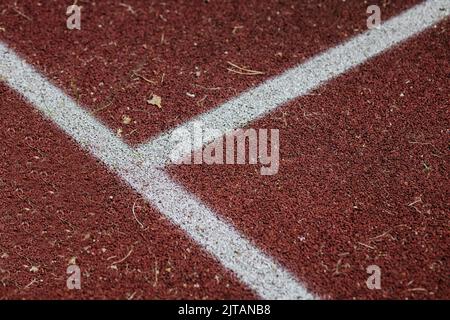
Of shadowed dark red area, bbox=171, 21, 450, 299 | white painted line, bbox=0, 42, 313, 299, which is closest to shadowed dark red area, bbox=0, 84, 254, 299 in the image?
white painted line, bbox=0, 42, 313, 299

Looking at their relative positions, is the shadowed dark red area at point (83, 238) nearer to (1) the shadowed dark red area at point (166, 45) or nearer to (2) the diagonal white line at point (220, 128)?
(2) the diagonal white line at point (220, 128)

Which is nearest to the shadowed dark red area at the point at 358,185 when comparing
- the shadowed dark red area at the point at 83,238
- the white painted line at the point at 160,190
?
the white painted line at the point at 160,190

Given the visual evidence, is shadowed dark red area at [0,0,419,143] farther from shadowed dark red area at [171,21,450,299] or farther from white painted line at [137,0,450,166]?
shadowed dark red area at [171,21,450,299]

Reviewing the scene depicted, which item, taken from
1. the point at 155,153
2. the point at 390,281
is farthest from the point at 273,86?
the point at 390,281

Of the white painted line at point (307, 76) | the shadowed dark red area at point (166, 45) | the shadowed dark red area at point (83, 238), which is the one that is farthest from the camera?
the shadowed dark red area at point (166, 45)

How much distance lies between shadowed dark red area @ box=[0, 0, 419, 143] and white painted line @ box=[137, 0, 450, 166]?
62mm

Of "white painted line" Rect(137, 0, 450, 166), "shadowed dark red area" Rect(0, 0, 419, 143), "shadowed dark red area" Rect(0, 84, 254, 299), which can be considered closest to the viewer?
"shadowed dark red area" Rect(0, 84, 254, 299)

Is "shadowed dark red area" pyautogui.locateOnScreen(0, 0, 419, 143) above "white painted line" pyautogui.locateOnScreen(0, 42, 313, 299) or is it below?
above

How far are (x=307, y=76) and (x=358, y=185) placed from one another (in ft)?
2.81

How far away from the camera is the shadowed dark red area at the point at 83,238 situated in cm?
283

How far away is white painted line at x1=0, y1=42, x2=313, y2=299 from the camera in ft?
9.43

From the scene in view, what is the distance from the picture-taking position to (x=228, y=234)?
3023 mm

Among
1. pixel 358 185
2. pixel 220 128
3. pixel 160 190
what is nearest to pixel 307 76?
pixel 220 128

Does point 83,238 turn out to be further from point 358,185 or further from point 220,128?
point 358,185
